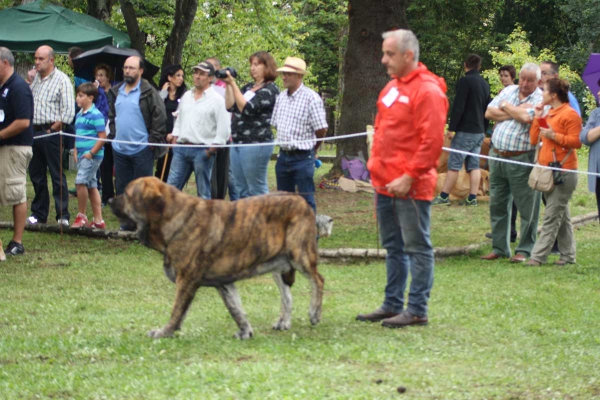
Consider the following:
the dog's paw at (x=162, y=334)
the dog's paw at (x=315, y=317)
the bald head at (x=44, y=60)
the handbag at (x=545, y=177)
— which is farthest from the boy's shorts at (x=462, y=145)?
the dog's paw at (x=162, y=334)

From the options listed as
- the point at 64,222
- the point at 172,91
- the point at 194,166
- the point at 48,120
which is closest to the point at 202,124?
the point at 194,166

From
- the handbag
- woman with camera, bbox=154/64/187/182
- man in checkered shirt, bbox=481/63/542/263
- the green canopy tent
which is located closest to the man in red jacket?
the handbag

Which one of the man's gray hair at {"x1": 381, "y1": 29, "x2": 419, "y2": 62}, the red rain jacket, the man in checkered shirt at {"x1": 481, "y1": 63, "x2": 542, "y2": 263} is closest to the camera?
the red rain jacket

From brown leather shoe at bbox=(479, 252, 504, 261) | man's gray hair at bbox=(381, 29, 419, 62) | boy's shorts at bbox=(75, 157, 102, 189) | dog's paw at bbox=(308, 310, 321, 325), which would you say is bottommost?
brown leather shoe at bbox=(479, 252, 504, 261)

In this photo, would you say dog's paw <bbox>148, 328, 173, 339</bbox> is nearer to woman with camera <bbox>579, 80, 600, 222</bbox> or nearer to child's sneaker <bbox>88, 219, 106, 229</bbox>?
woman with camera <bbox>579, 80, 600, 222</bbox>

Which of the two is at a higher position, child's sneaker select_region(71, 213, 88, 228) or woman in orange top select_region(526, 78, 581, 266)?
woman in orange top select_region(526, 78, 581, 266)

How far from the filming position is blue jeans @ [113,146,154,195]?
1095 cm

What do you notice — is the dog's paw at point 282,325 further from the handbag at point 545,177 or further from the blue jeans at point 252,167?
the handbag at point 545,177

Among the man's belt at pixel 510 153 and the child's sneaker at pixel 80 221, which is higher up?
the man's belt at pixel 510 153

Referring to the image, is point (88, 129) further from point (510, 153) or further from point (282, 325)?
point (282, 325)

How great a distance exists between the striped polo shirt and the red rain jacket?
18.2 feet

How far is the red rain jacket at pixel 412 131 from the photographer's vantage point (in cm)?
642

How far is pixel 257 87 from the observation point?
9.73 meters

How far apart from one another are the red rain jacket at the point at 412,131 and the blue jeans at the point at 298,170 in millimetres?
2489
